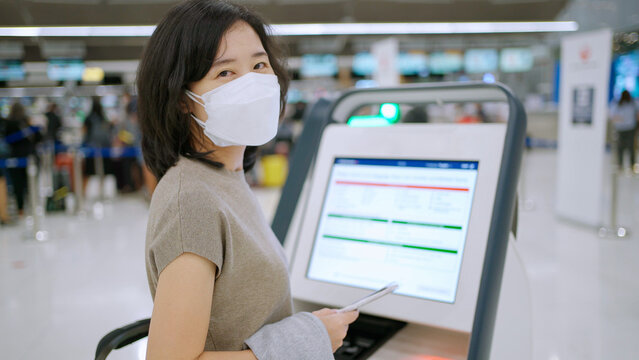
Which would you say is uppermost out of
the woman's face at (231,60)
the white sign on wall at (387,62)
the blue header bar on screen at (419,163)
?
the white sign on wall at (387,62)

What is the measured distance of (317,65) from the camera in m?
14.4

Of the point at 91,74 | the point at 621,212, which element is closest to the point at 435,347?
the point at 621,212

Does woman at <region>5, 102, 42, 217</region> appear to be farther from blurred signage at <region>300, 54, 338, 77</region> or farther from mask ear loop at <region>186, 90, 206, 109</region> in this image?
blurred signage at <region>300, 54, 338, 77</region>

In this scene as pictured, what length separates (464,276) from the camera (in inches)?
42.0

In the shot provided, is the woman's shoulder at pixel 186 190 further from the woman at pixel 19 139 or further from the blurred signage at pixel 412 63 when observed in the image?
the blurred signage at pixel 412 63

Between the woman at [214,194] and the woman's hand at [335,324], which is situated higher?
the woman at [214,194]

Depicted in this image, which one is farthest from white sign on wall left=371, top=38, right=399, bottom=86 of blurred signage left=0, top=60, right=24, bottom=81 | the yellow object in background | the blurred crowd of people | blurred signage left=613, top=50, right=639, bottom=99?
blurred signage left=0, top=60, right=24, bottom=81

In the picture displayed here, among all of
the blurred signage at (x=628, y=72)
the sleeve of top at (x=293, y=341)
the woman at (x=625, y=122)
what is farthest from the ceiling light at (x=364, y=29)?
the sleeve of top at (x=293, y=341)

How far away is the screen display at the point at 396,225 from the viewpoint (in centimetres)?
112

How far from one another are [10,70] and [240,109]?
549 inches

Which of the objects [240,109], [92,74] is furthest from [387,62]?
[92,74]

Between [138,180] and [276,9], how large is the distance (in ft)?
17.0

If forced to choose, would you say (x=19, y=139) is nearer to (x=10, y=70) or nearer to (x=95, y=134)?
(x=95, y=134)

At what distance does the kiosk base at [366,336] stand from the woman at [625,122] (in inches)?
370
